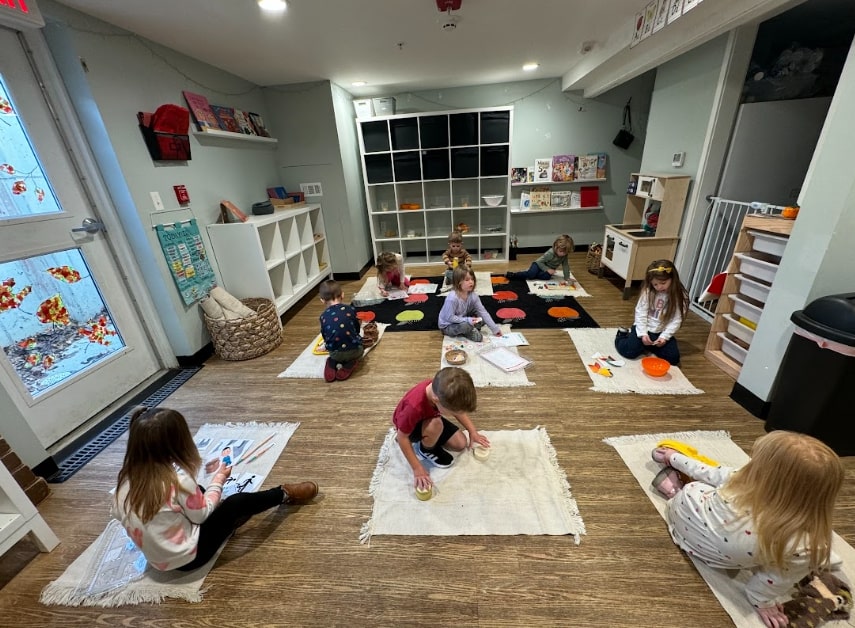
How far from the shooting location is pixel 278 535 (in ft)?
A: 4.69

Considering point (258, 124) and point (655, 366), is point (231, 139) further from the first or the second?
point (655, 366)

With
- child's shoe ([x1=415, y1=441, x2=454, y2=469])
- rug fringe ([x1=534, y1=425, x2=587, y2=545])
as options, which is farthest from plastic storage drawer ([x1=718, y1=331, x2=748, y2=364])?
child's shoe ([x1=415, y1=441, x2=454, y2=469])

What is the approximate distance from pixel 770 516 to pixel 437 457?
1168mm

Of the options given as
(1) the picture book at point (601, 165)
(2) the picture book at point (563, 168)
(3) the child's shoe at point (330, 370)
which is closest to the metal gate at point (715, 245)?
(1) the picture book at point (601, 165)

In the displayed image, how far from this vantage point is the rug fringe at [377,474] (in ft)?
4.59

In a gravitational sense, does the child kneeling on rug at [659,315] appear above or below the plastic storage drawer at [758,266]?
below

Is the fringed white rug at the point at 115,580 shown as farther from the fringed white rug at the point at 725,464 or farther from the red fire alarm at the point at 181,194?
the red fire alarm at the point at 181,194

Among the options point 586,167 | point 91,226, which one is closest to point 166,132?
point 91,226

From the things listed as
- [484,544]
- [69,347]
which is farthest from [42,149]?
[484,544]

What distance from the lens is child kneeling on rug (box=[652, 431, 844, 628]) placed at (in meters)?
0.90

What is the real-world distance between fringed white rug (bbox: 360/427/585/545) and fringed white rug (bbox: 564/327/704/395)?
0.74 m

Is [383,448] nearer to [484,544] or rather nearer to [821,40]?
[484,544]

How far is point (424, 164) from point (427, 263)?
4.40 ft

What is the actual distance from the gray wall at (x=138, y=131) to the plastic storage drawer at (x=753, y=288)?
3.90 meters
